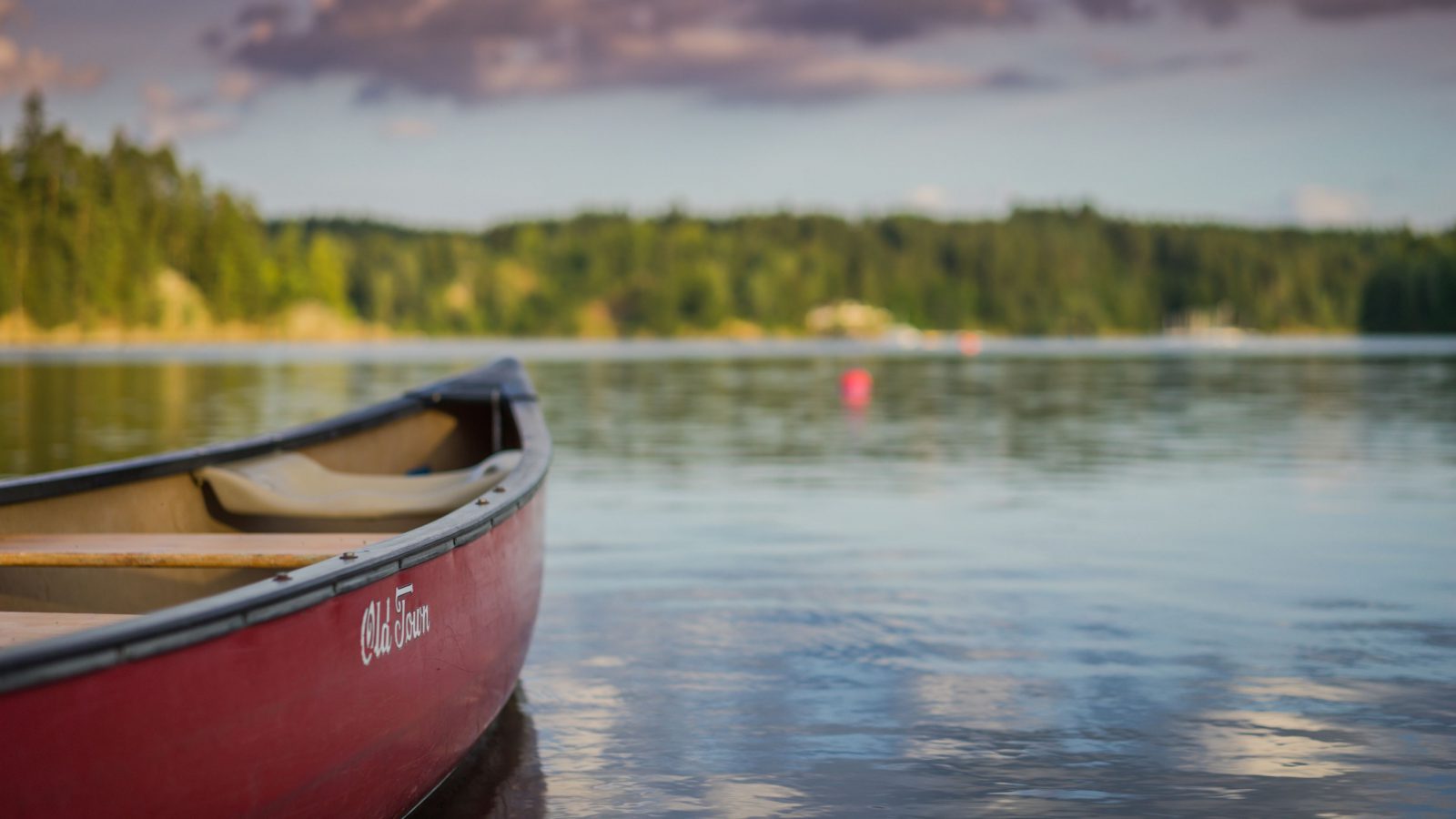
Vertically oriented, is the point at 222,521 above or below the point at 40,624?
below

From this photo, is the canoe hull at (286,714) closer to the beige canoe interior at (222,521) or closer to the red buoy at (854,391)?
the beige canoe interior at (222,521)

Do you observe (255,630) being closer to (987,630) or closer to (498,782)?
(498,782)

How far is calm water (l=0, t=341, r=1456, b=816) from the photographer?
7422mm

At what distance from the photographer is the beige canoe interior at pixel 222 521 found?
6723 mm

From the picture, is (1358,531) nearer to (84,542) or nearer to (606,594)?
(606,594)

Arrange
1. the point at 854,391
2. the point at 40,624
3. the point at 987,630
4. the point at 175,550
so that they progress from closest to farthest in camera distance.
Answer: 1. the point at 40,624
2. the point at 175,550
3. the point at 987,630
4. the point at 854,391

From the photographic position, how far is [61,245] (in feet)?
477

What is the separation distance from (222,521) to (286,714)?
491 centimetres

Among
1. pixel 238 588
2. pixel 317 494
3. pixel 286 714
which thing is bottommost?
pixel 286 714

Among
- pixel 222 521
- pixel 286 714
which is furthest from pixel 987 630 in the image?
pixel 286 714

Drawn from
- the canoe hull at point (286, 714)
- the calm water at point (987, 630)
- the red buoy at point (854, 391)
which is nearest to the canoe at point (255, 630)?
the canoe hull at point (286, 714)

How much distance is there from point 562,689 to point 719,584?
3.81 meters

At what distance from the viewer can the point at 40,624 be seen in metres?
5.64

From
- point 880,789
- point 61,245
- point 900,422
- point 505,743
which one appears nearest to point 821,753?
point 880,789
